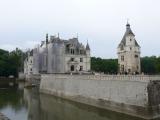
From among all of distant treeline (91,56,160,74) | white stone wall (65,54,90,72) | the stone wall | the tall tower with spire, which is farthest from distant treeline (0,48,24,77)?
the stone wall

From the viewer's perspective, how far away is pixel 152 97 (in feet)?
83.2

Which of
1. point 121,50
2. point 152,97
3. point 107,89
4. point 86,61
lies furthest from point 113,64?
point 152,97

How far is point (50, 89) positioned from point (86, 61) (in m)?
16.0

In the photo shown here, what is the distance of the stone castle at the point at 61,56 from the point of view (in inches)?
2244

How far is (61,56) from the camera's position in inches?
2281

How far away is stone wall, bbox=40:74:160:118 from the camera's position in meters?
25.4

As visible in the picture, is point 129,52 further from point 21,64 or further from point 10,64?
point 21,64

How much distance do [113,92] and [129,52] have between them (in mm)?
22684

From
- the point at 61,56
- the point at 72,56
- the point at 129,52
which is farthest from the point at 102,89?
the point at 72,56

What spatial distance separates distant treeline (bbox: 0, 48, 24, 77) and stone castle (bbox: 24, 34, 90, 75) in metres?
17.8

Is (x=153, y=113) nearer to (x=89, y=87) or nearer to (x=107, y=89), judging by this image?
(x=107, y=89)

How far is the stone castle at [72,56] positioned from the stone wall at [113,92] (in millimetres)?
13486

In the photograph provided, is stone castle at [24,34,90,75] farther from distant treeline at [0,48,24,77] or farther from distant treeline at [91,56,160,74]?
distant treeline at [0,48,24,77]

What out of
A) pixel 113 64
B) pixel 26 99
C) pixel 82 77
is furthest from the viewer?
pixel 113 64
